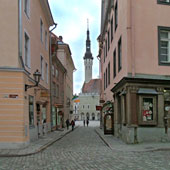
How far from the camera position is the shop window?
15195 mm

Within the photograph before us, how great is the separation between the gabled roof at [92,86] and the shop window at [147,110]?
103430 mm

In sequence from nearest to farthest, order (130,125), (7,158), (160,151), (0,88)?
(7,158), (160,151), (0,88), (130,125)

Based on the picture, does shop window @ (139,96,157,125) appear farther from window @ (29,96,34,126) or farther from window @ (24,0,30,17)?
window @ (24,0,30,17)

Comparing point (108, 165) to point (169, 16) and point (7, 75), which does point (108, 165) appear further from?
point (169, 16)

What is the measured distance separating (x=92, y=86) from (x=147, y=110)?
105 metres

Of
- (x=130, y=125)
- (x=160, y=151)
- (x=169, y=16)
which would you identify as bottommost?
(x=160, y=151)

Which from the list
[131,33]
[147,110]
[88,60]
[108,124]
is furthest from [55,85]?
[88,60]

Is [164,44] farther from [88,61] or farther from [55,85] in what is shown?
[88,61]

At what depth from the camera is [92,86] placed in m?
120

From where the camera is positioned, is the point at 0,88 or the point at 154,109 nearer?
the point at 0,88

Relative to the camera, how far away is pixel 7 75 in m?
13.2

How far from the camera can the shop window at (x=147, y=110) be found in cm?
1520

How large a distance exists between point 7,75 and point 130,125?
7.16 meters

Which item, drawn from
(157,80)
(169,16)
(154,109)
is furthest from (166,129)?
(169,16)
